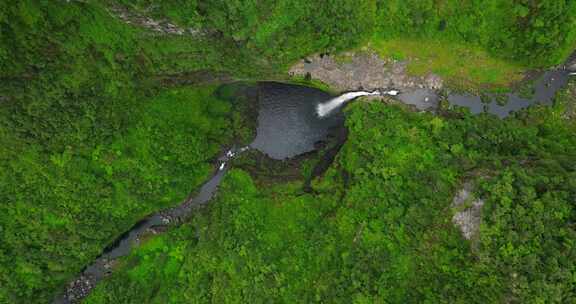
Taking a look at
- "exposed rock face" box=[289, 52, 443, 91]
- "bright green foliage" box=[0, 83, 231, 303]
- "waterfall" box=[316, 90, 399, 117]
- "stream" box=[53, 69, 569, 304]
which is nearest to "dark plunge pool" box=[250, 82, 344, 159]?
"stream" box=[53, 69, 569, 304]

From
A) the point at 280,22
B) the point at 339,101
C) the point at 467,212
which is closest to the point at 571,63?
the point at 467,212

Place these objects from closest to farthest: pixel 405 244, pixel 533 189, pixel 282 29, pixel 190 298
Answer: pixel 533 189 → pixel 405 244 → pixel 282 29 → pixel 190 298

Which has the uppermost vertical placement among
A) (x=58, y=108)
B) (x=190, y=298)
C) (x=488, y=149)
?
(x=58, y=108)

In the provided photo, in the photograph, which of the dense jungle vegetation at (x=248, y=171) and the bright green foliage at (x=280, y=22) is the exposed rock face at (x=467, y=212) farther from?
the bright green foliage at (x=280, y=22)

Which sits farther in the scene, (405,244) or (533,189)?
(405,244)

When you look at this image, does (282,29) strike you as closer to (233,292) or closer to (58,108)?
(58,108)

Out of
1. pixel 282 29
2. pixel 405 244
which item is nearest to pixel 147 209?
pixel 282 29
